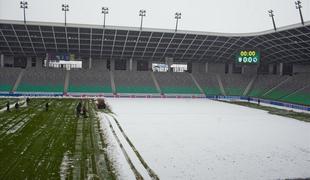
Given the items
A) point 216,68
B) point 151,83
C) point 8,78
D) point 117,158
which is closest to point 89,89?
point 151,83

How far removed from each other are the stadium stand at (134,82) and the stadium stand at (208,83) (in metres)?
12.4

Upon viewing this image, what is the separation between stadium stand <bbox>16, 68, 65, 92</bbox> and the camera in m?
57.0

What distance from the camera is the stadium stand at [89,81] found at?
59.1m

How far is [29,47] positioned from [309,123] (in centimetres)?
5294

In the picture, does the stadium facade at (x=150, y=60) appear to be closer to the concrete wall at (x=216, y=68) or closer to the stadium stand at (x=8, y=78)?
the concrete wall at (x=216, y=68)

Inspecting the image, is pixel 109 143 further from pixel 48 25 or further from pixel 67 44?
pixel 67 44

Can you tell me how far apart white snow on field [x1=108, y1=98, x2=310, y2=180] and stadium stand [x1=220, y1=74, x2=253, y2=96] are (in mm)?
38653

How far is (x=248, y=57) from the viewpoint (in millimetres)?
47531

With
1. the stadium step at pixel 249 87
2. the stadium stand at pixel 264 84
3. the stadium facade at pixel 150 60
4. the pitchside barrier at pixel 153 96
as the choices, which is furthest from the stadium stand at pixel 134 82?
the stadium stand at pixel 264 84

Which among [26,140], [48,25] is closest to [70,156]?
[26,140]

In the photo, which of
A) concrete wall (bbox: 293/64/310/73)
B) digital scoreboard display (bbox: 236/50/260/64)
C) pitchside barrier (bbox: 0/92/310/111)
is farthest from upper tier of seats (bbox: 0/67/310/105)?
digital scoreboard display (bbox: 236/50/260/64)

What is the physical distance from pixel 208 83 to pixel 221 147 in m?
51.9

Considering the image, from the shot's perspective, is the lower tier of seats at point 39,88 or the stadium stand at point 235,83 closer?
the lower tier of seats at point 39,88

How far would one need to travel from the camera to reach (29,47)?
57719 mm
